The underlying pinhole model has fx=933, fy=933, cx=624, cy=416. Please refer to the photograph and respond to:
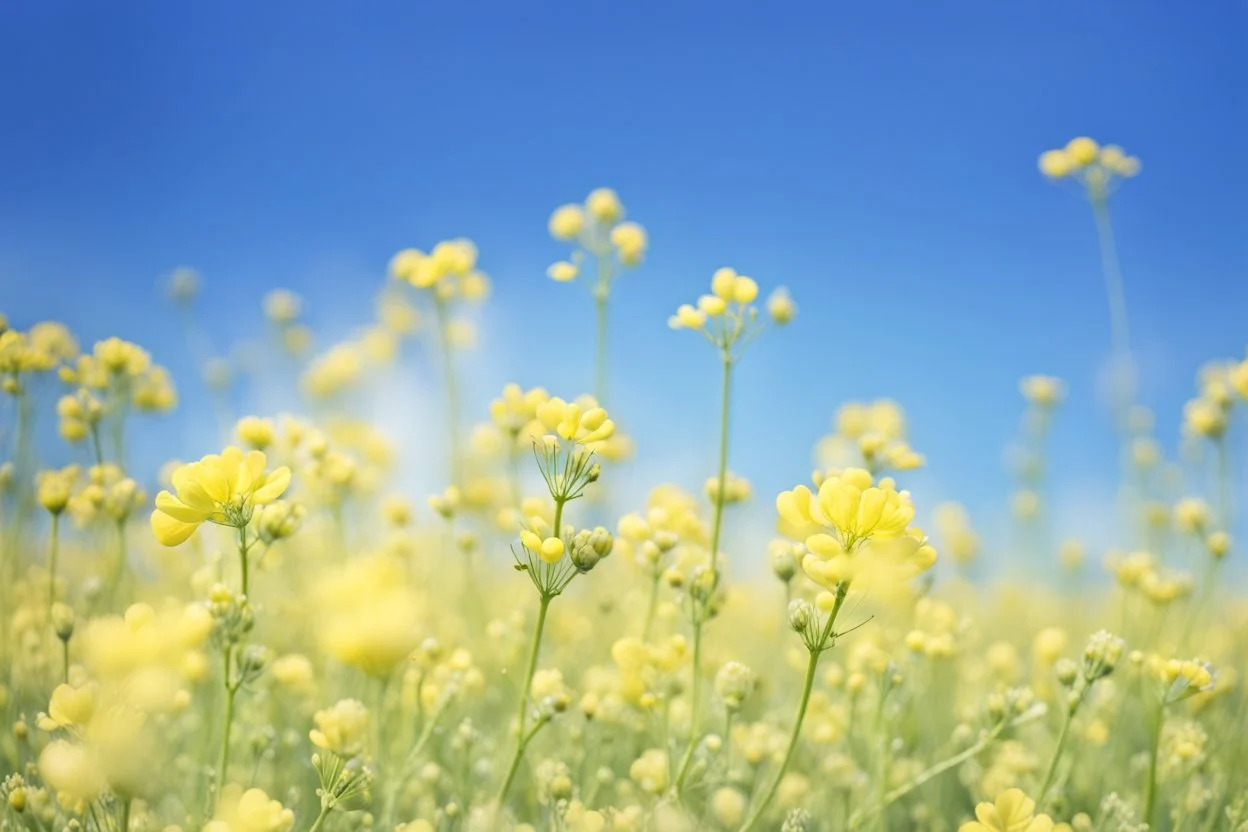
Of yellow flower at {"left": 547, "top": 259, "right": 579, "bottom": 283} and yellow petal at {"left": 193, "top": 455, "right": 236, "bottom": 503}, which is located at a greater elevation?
yellow flower at {"left": 547, "top": 259, "right": 579, "bottom": 283}

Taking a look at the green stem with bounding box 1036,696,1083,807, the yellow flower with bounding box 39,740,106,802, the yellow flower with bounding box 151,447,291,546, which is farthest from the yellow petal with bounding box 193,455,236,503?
the green stem with bounding box 1036,696,1083,807

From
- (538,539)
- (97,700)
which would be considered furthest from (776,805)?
(97,700)

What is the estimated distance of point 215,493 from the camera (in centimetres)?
184

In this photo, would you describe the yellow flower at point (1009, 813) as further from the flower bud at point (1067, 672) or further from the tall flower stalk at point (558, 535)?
the tall flower stalk at point (558, 535)

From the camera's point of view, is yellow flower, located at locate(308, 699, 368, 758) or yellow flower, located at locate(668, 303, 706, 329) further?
yellow flower, located at locate(668, 303, 706, 329)

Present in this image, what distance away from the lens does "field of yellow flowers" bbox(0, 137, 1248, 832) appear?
1743 mm

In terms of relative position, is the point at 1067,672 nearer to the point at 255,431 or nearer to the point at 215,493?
the point at 215,493

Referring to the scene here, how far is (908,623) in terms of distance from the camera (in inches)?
143

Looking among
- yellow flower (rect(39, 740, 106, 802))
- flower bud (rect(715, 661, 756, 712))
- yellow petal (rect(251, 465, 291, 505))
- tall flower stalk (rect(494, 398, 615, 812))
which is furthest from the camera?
flower bud (rect(715, 661, 756, 712))

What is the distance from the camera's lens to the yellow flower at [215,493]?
183 centimetres

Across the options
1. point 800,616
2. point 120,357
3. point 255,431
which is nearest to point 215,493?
point 255,431

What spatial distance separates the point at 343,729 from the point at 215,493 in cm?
53

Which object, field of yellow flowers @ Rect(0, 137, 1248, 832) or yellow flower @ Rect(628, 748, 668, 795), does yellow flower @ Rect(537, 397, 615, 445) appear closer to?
field of yellow flowers @ Rect(0, 137, 1248, 832)

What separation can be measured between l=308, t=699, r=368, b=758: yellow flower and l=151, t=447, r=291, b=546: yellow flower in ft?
1.36
